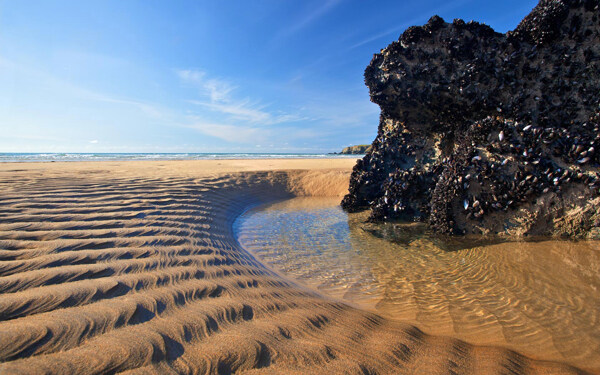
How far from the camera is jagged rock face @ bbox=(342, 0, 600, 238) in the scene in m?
3.92

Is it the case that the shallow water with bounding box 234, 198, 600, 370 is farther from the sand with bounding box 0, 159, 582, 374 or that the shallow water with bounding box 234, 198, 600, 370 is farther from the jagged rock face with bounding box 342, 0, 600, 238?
the jagged rock face with bounding box 342, 0, 600, 238

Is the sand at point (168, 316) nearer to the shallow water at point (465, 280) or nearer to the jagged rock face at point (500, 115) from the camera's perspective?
the shallow water at point (465, 280)

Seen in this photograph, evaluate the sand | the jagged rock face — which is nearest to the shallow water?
the sand

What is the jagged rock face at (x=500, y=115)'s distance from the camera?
3924 millimetres

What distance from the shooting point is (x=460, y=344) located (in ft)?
6.46

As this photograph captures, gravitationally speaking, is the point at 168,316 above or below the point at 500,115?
below

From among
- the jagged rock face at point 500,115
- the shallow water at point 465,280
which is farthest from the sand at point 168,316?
the jagged rock face at point 500,115

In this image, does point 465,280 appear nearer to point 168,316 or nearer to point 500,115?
point 168,316

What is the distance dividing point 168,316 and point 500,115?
19.5ft

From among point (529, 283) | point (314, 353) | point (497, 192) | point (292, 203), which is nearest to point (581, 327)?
point (529, 283)

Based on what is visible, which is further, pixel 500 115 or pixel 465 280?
pixel 500 115

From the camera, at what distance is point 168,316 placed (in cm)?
188

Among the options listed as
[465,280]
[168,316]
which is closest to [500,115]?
[465,280]

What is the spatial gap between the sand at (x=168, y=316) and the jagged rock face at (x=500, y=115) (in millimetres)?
3053
